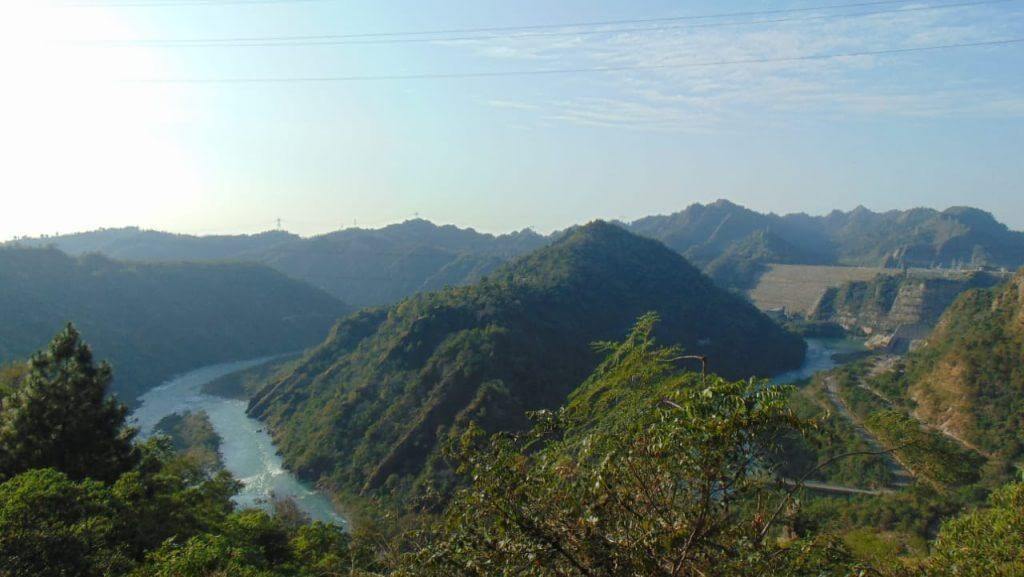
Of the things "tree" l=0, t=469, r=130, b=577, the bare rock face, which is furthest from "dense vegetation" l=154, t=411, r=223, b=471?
the bare rock face

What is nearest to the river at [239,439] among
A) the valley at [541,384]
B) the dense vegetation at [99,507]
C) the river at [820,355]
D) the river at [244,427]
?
the river at [244,427]

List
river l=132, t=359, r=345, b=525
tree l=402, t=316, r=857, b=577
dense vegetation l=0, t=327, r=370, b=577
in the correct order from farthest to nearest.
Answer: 1. river l=132, t=359, r=345, b=525
2. dense vegetation l=0, t=327, r=370, b=577
3. tree l=402, t=316, r=857, b=577

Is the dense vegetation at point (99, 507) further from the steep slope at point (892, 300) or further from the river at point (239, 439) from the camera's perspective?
the steep slope at point (892, 300)

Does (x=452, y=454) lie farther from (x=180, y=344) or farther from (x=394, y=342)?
(x=180, y=344)

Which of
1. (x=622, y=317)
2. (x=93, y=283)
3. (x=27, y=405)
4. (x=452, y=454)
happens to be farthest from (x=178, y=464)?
(x=93, y=283)

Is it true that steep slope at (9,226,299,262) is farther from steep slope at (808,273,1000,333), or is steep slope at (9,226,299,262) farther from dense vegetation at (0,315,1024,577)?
dense vegetation at (0,315,1024,577)

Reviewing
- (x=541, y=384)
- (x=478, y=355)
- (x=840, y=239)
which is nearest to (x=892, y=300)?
(x=541, y=384)
